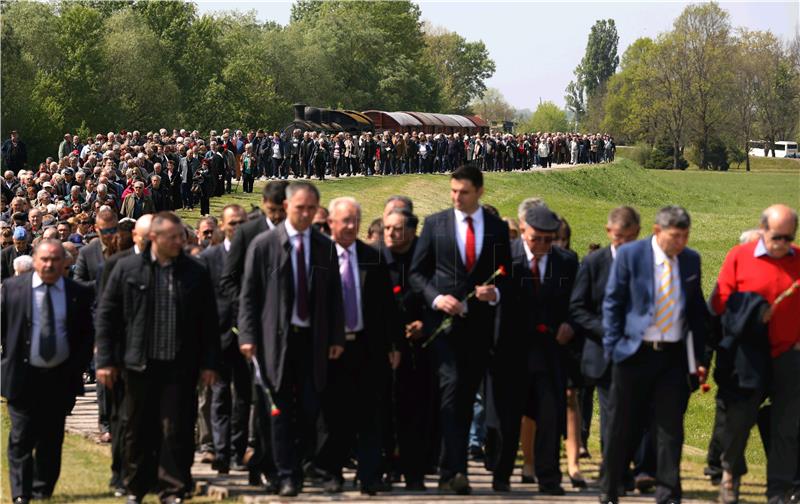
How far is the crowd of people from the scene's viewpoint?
29.6 feet

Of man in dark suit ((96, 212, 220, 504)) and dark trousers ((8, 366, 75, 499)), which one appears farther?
dark trousers ((8, 366, 75, 499))

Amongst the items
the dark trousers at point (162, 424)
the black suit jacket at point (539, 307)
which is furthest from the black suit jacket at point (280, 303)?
the black suit jacket at point (539, 307)

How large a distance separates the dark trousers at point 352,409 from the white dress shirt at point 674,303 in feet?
6.77

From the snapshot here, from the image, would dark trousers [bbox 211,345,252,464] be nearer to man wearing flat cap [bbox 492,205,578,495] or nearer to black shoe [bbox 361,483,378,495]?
black shoe [bbox 361,483,378,495]

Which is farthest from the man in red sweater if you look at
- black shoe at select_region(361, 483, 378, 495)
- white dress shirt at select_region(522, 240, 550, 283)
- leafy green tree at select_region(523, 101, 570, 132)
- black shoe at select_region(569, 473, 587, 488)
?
leafy green tree at select_region(523, 101, 570, 132)

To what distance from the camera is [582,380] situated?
10.4 m

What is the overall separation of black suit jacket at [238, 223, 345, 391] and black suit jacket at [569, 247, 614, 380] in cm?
181

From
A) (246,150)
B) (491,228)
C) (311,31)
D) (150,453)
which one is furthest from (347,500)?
(311,31)

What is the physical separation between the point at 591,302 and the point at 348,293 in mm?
1823

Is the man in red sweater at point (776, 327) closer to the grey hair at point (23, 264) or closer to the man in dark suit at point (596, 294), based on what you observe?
the man in dark suit at point (596, 294)

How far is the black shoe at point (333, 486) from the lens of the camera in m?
9.34

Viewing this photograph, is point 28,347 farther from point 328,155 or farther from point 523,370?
point 328,155

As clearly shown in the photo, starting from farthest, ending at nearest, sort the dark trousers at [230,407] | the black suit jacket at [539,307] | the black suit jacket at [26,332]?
1. the dark trousers at [230,407]
2. the black suit jacket at [26,332]
3. the black suit jacket at [539,307]

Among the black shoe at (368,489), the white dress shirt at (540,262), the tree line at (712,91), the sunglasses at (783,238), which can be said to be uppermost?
the tree line at (712,91)
